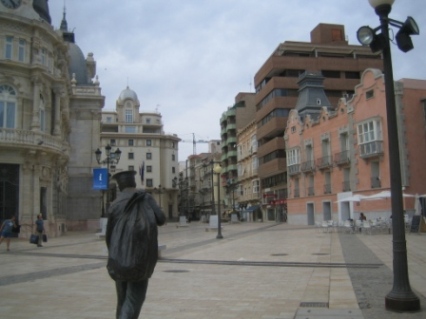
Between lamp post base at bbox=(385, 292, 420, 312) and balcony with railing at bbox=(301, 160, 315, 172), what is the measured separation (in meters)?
41.0

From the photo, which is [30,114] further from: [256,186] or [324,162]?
[256,186]

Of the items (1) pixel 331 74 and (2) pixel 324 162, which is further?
(1) pixel 331 74

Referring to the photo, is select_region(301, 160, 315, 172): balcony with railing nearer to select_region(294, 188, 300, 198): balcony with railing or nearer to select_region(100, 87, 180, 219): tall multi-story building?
select_region(294, 188, 300, 198): balcony with railing

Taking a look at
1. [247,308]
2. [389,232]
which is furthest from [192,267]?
[389,232]

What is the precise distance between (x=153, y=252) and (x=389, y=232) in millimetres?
26814

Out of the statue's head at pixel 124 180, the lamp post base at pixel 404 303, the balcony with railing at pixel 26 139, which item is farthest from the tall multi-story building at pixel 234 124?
the statue's head at pixel 124 180

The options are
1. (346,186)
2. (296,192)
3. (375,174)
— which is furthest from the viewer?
(296,192)

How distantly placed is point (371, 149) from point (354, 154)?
312 cm

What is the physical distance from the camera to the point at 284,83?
195 ft

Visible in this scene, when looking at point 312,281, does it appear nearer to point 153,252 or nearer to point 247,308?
point 247,308

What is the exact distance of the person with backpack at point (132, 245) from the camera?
4660 mm

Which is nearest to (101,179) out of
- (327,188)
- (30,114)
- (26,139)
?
(26,139)

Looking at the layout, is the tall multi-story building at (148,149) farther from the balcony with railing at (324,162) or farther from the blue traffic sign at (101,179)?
the blue traffic sign at (101,179)

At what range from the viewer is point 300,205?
51031mm
